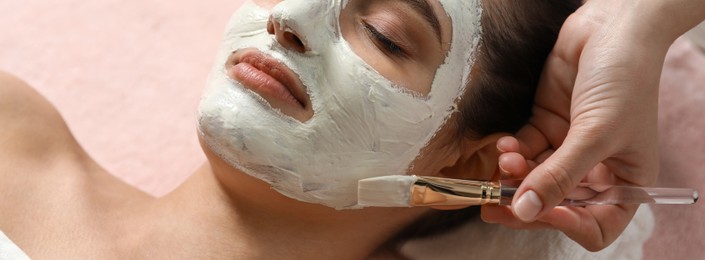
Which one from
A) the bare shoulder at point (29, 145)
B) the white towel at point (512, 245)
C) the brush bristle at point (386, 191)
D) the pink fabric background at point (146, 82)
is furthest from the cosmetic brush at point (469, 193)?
the bare shoulder at point (29, 145)

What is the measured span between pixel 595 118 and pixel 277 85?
378mm

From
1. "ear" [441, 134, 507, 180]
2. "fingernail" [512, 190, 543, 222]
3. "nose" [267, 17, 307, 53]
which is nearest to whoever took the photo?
"fingernail" [512, 190, 543, 222]

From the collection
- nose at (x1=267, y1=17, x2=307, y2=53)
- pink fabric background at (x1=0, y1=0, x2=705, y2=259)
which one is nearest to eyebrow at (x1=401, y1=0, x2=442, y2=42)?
nose at (x1=267, y1=17, x2=307, y2=53)

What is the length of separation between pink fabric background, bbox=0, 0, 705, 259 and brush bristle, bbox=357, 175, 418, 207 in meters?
0.53

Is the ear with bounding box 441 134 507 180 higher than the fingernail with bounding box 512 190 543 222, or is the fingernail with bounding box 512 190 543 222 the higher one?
the fingernail with bounding box 512 190 543 222

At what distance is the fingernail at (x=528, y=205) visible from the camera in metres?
0.92

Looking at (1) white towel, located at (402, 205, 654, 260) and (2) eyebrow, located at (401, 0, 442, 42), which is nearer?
(2) eyebrow, located at (401, 0, 442, 42)

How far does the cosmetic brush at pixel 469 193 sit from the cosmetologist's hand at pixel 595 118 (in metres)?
0.03

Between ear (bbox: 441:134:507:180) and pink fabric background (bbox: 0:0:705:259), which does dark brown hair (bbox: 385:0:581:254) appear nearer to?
ear (bbox: 441:134:507:180)

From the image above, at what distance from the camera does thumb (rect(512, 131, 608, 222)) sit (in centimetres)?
92

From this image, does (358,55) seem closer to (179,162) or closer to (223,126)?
(223,126)

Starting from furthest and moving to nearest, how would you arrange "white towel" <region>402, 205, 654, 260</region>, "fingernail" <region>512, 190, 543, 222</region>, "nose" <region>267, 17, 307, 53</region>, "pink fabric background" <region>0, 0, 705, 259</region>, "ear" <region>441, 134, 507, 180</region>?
1. "pink fabric background" <region>0, 0, 705, 259</region>
2. "white towel" <region>402, 205, 654, 260</region>
3. "ear" <region>441, 134, 507, 180</region>
4. "nose" <region>267, 17, 307, 53</region>
5. "fingernail" <region>512, 190, 543, 222</region>

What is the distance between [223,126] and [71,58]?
2.40 ft

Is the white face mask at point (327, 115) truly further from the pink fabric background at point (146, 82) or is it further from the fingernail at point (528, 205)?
the pink fabric background at point (146, 82)
